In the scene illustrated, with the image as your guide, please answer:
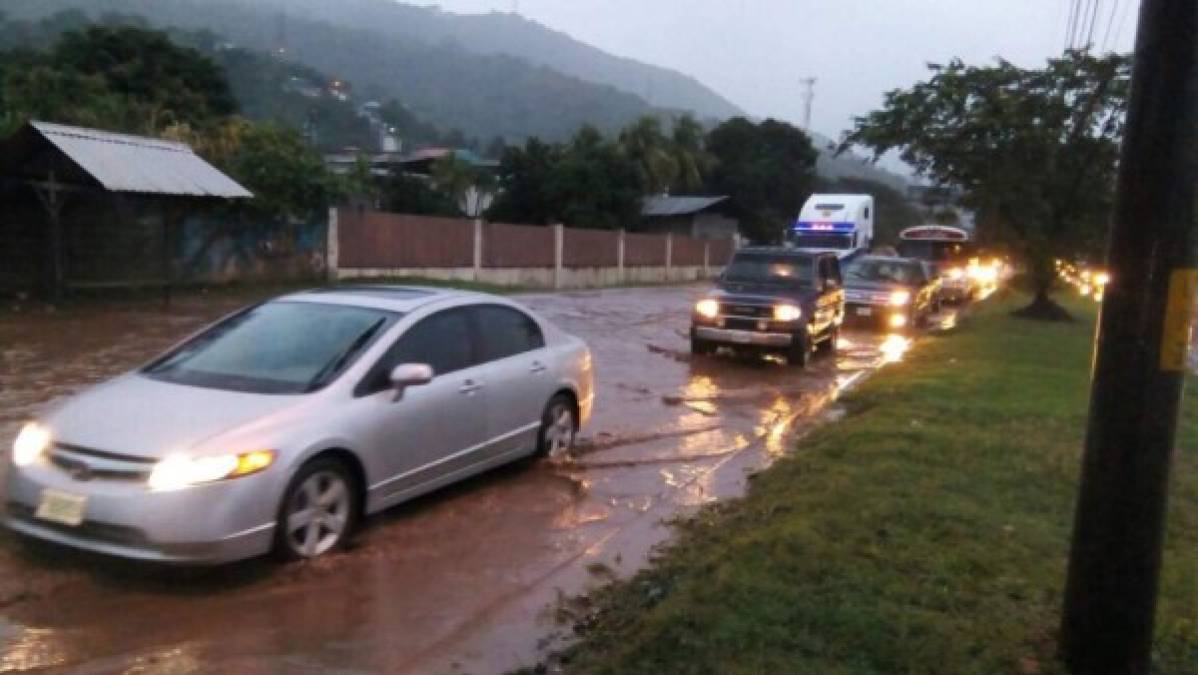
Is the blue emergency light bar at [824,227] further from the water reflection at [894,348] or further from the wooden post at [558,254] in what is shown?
the water reflection at [894,348]

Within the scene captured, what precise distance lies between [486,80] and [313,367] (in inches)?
5777

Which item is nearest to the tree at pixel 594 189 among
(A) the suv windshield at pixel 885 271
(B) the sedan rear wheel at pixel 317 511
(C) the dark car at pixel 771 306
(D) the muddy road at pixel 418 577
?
(A) the suv windshield at pixel 885 271

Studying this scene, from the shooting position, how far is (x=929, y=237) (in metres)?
40.7

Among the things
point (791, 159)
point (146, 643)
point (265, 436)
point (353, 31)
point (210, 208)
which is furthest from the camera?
point (353, 31)

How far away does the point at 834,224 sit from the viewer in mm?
36125

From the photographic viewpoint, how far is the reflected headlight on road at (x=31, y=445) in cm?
612

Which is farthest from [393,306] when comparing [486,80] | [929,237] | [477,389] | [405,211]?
[486,80]

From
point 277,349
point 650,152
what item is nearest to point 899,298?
point 277,349

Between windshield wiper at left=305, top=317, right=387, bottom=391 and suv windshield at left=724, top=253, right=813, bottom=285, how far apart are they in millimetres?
10927

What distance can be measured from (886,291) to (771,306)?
8.52 meters

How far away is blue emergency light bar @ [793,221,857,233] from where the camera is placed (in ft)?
118

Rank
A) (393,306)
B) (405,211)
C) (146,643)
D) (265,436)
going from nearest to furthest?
(146,643) < (265,436) < (393,306) < (405,211)

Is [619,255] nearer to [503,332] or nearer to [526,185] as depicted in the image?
[526,185]

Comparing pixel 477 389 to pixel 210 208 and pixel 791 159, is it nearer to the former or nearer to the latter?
pixel 210 208
